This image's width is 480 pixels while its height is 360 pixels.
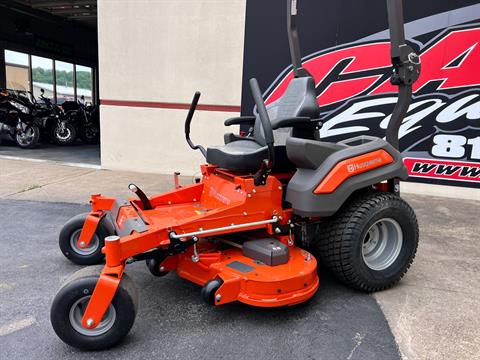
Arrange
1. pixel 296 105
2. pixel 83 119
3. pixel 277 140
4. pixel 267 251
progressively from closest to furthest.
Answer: pixel 267 251
pixel 296 105
pixel 277 140
pixel 83 119

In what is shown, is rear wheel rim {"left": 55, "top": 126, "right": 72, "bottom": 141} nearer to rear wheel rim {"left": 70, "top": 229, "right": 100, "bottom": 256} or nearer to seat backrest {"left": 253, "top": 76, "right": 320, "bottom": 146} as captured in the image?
rear wheel rim {"left": 70, "top": 229, "right": 100, "bottom": 256}

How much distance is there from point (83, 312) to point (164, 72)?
5388 millimetres

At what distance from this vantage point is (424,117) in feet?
19.9

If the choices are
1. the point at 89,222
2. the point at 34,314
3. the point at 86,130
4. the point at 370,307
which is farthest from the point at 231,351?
the point at 86,130

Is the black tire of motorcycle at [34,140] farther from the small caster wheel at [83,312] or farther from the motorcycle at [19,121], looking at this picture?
the small caster wheel at [83,312]

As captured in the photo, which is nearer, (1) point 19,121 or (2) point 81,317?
(2) point 81,317

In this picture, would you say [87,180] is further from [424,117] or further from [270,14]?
[424,117]

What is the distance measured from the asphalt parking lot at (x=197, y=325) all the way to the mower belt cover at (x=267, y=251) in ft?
1.06

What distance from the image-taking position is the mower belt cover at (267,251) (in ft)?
8.59

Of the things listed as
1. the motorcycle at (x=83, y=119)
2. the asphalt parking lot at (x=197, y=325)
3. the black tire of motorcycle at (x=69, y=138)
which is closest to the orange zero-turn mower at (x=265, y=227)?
the asphalt parking lot at (x=197, y=325)

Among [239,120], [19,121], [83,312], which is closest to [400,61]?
[239,120]

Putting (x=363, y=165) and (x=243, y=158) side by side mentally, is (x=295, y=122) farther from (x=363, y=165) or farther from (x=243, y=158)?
(x=363, y=165)

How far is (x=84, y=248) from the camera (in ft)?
10.6

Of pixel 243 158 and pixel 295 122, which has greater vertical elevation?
pixel 295 122
